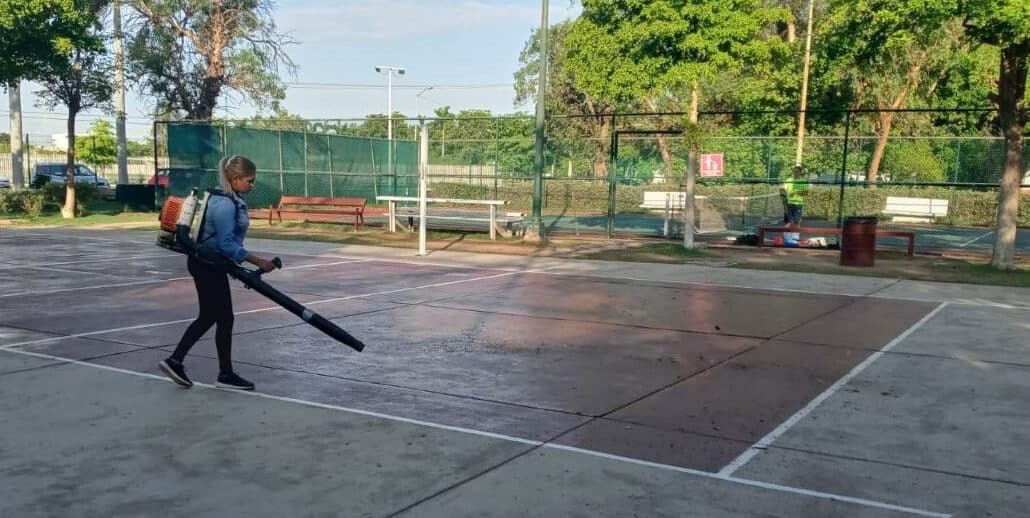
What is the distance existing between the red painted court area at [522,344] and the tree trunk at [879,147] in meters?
15.1

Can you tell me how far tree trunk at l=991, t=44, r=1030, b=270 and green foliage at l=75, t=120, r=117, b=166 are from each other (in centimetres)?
4656

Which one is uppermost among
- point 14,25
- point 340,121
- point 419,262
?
point 14,25

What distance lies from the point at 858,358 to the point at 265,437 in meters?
5.60

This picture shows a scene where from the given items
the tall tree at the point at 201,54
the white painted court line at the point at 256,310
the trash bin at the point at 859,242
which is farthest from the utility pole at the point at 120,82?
the trash bin at the point at 859,242

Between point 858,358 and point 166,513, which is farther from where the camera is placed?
point 858,358

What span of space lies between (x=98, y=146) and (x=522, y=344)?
49.0 meters

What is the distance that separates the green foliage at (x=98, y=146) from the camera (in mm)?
49281

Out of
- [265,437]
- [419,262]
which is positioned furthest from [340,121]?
[265,437]

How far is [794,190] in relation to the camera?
19.8m

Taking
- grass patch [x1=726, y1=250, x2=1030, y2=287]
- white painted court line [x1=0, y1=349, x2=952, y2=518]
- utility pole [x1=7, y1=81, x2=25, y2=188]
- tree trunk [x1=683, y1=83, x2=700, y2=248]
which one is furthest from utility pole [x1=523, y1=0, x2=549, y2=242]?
utility pole [x1=7, y1=81, x2=25, y2=188]

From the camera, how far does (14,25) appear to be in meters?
21.6

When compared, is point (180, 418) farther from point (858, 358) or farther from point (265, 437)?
point (858, 358)

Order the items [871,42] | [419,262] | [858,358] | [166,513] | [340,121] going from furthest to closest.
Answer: [340,121], [419,262], [871,42], [858,358], [166,513]

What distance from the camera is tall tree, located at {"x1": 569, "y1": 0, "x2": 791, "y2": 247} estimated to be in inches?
691
